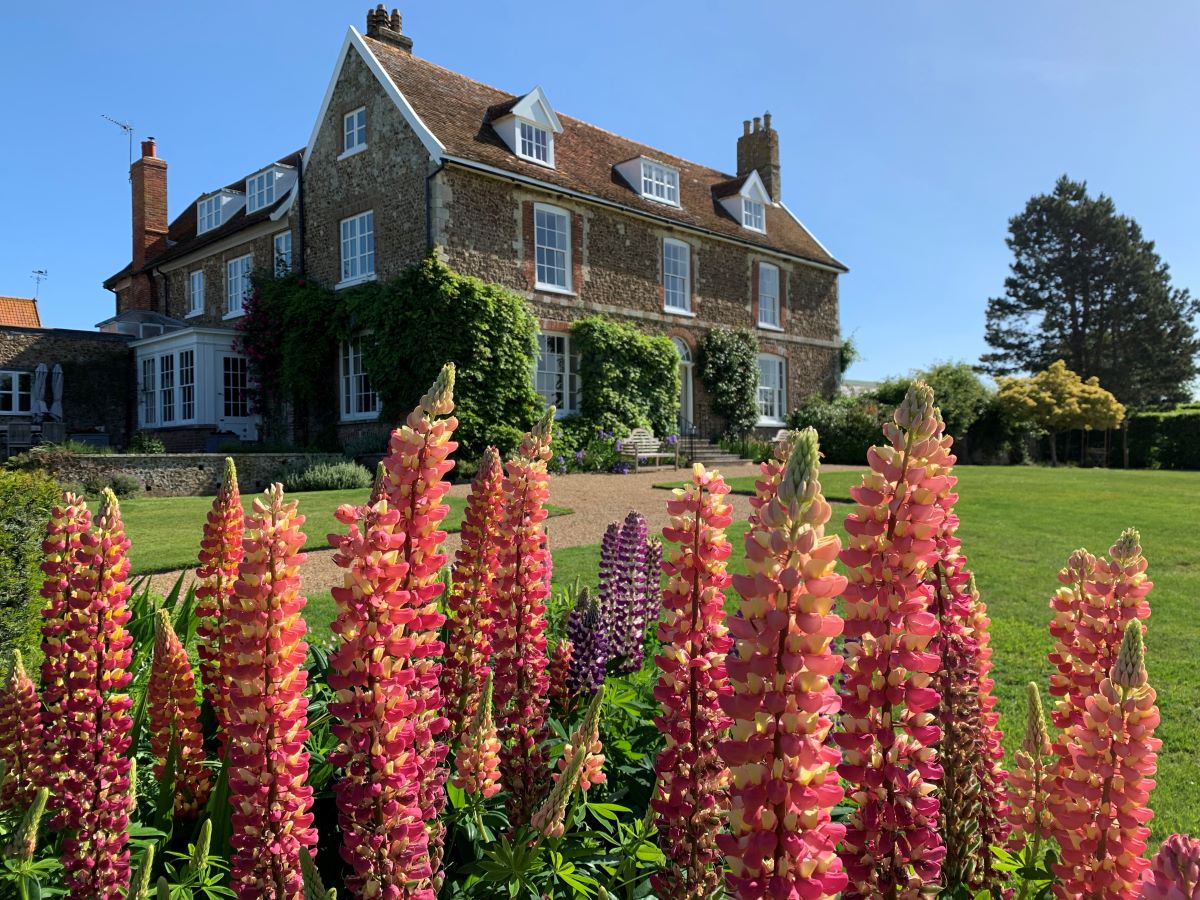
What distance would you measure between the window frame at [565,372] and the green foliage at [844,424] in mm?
7480

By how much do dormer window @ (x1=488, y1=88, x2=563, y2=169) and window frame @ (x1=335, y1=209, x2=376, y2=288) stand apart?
4.23 m

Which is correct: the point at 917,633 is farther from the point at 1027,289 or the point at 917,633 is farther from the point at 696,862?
the point at 1027,289

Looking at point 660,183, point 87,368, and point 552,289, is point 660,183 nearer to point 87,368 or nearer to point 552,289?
point 552,289

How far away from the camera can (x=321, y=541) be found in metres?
10.0

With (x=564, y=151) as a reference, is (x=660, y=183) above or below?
below

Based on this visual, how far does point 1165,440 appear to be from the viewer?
33469mm

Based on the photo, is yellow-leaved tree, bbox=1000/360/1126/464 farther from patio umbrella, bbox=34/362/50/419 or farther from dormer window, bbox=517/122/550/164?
patio umbrella, bbox=34/362/50/419

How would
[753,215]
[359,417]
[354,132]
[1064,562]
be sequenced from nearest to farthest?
[1064,562], [359,417], [354,132], [753,215]

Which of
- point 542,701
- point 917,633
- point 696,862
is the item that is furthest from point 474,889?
point 917,633

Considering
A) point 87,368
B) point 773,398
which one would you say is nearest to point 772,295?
point 773,398

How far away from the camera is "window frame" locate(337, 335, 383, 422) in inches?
819

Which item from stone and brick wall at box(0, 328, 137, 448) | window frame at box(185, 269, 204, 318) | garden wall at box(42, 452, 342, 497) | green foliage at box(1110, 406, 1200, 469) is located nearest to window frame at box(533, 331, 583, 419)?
garden wall at box(42, 452, 342, 497)

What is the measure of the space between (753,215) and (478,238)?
12.6 meters

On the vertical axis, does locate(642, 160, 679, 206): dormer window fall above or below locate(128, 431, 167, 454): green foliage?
above
